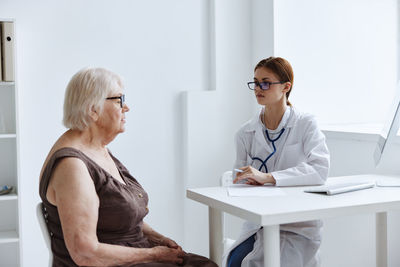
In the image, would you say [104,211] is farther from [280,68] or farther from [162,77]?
[162,77]

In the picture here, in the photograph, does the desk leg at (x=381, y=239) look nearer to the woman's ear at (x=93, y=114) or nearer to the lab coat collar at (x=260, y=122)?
the lab coat collar at (x=260, y=122)

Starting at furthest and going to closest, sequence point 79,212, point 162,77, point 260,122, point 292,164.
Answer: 1. point 162,77
2. point 260,122
3. point 292,164
4. point 79,212

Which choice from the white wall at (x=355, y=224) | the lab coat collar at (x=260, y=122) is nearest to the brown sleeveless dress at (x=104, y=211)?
the lab coat collar at (x=260, y=122)

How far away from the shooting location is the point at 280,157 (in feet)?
8.38

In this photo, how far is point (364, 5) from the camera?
3711 mm

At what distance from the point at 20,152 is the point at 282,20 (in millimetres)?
1880

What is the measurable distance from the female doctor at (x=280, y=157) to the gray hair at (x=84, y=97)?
2.45 feet

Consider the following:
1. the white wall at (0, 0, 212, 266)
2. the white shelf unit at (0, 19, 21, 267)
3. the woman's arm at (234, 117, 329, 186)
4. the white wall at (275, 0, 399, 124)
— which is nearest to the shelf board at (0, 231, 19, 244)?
the white shelf unit at (0, 19, 21, 267)

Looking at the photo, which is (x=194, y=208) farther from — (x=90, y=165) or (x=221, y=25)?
(x=90, y=165)

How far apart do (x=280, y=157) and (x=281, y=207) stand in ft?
2.14

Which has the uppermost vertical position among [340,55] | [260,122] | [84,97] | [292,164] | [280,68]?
[340,55]

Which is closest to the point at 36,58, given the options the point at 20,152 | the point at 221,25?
the point at 20,152

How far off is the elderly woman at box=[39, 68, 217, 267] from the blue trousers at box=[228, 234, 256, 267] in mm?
332

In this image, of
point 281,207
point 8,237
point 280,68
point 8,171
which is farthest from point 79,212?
point 8,171
